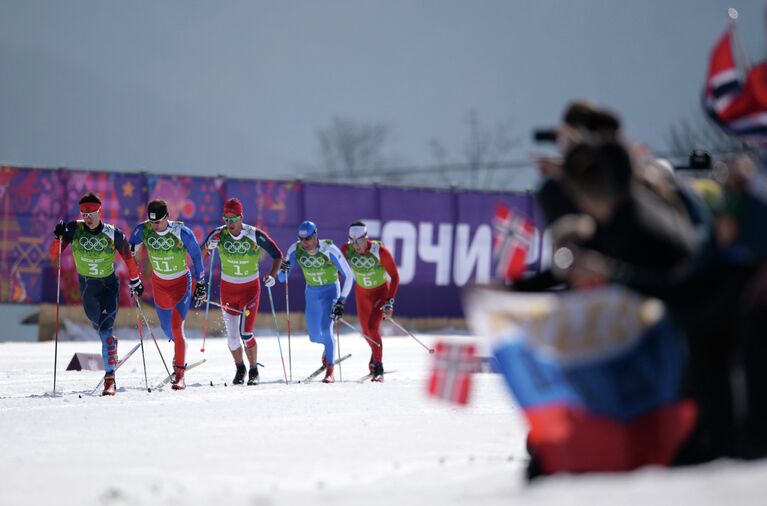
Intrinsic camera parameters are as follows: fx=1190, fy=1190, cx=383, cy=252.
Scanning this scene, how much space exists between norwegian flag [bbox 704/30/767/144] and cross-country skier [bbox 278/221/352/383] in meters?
9.06

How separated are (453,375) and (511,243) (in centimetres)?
112

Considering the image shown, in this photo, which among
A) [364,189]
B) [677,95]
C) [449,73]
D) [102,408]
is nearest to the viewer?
[102,408]

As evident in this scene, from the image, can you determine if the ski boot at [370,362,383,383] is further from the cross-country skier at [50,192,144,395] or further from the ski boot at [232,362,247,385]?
the cross-country skier at [50,192,144,395]

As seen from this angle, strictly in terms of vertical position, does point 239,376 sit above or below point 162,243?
below

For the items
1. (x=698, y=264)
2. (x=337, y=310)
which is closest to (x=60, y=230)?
(x=337, y=310)

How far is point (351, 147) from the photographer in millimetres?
87125

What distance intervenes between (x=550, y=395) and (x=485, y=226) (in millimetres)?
23343

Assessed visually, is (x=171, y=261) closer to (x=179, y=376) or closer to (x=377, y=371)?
(x=179, y=376)

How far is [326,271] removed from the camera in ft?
54.2

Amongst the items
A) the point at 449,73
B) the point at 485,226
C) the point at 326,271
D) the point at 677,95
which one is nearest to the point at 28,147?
the point at 449,73

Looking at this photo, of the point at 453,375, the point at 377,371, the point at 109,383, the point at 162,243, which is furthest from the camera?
the point at 377,371

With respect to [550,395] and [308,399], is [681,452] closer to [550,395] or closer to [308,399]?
[550,395]

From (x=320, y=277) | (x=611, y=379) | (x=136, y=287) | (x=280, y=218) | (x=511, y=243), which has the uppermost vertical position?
(x=280, y=218)

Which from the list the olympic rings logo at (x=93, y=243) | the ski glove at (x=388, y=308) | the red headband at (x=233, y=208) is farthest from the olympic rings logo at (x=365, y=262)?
the olympic rings logo at (x=93, y=243)
